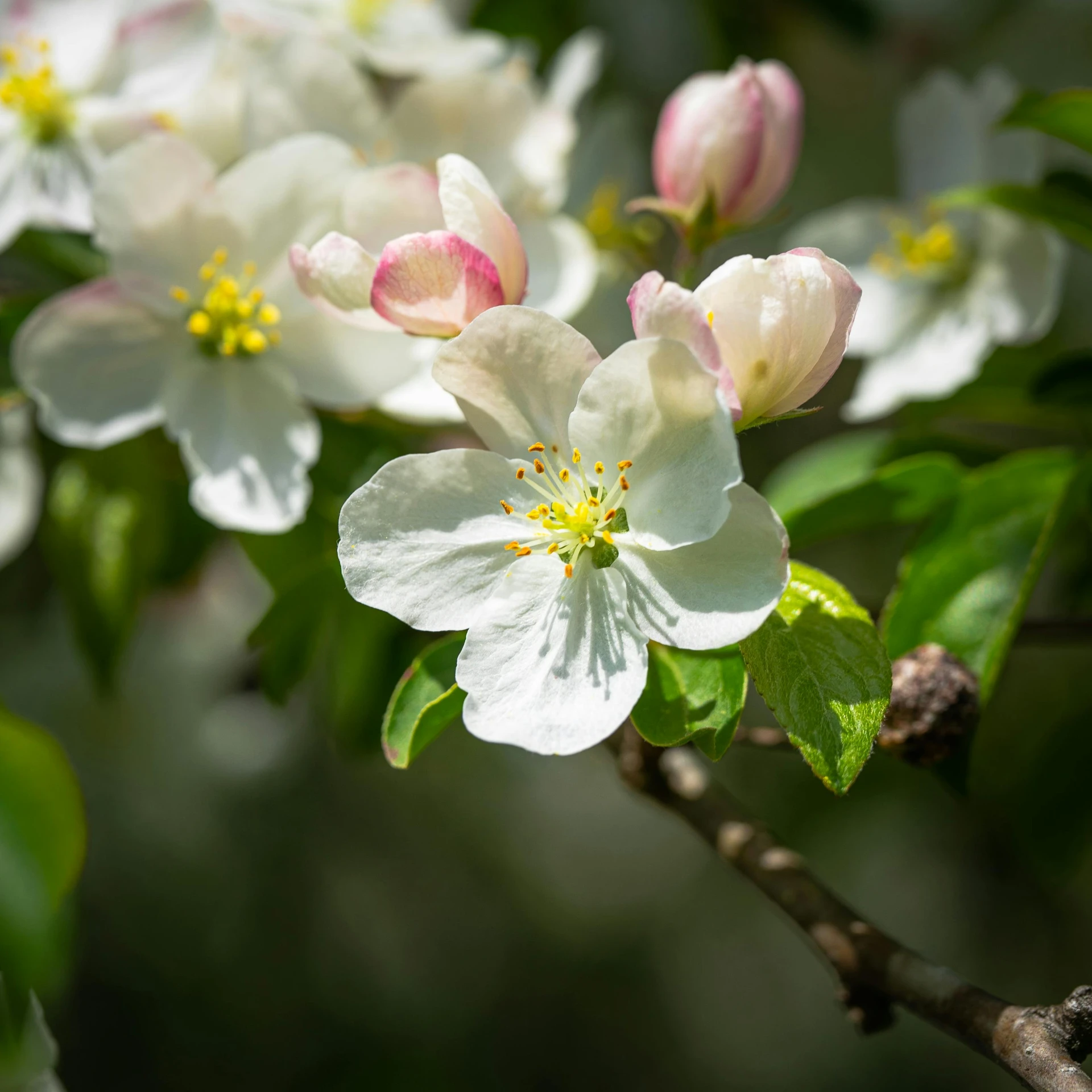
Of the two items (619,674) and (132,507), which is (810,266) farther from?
(132,507)

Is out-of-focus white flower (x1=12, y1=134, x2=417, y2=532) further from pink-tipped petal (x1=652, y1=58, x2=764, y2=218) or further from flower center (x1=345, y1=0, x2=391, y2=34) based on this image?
flower center (x1=345, y1=0, x2=391, y2=34)

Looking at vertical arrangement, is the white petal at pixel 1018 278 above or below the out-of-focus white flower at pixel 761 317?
below

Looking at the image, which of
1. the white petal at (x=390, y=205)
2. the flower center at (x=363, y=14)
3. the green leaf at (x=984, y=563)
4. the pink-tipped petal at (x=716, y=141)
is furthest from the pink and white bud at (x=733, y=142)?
the flower center at (x=363, y=14)

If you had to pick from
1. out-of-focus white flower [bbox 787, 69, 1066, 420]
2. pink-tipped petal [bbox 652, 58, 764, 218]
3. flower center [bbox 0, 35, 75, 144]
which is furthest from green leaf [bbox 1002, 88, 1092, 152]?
flower center [bbox 0, 35, 75, 144]

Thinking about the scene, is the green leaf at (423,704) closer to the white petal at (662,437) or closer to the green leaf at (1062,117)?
the white petal at (662,437)

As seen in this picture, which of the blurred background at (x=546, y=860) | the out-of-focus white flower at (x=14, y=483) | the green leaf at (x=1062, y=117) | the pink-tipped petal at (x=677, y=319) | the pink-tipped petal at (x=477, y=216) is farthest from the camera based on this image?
the blurred background at (x=546, y=860)
